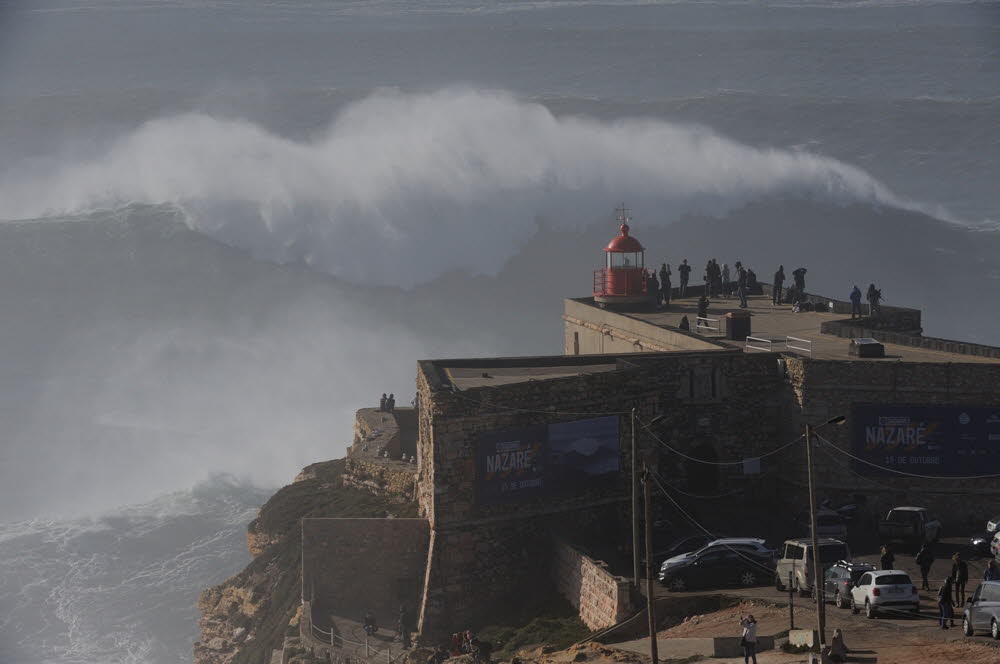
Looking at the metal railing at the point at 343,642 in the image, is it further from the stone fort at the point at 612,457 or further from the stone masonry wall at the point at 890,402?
the stone masonry wall at the point at 890,402

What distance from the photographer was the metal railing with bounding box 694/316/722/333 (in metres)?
41.1

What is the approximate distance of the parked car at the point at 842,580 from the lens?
27828mm

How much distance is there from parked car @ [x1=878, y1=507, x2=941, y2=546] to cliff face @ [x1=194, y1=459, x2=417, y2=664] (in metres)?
10.5

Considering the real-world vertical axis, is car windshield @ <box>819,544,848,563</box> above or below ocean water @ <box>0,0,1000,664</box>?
below

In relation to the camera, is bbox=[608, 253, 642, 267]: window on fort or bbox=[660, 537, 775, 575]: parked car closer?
bbox=[660, 537, 775, 575]: parked car

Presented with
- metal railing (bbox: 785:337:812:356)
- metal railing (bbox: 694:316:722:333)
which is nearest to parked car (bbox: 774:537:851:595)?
metal railing (bbox: 785:337:812:356)

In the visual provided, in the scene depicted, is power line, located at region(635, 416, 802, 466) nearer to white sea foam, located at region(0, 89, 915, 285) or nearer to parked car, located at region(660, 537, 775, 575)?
parked car, located at region(660, 537, 775, 575)

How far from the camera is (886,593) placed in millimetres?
26891

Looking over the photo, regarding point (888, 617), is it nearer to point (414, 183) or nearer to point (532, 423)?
point (532, 423)

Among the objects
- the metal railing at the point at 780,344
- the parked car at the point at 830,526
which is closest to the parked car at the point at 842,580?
the parked car at the point at 830,526

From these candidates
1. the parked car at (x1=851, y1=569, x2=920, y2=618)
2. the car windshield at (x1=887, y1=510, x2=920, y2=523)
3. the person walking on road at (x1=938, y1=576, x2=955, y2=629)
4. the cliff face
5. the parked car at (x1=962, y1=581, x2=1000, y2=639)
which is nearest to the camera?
the parked car at (x1=962, y1=581, x2=1000, y2=639)

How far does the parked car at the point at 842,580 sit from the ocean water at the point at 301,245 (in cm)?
2177

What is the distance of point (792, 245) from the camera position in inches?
3661

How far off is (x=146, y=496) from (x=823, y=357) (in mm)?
31374
